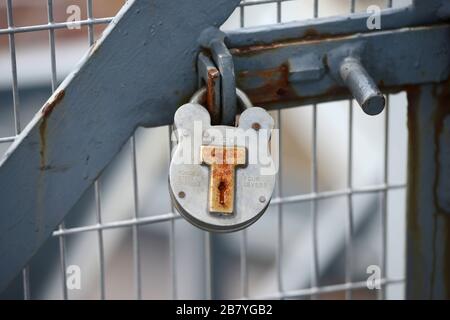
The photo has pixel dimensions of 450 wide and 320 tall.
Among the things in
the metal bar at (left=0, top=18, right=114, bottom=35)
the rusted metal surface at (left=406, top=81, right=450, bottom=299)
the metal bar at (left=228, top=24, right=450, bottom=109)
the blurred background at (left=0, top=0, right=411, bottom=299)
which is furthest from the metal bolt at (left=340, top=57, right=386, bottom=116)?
the blurred background at (left=0, top=0, right=411, bottom=299)

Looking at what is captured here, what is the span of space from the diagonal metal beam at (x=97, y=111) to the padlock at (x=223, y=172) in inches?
4.6

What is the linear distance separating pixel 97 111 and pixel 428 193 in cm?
48

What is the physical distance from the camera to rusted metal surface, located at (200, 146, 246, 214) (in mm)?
973

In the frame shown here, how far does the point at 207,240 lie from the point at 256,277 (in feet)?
5.53

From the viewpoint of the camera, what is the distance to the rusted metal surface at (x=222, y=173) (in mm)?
973

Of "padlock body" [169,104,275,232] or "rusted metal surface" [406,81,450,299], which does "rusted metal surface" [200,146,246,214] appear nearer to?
"padlock body" [169,104,275,232]

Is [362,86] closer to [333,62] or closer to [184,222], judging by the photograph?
[333,62]

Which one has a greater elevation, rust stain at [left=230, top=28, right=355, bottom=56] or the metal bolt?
rust stain at [left=230, top=28, right=355, bottom=56]

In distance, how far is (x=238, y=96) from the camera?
3.57 feet

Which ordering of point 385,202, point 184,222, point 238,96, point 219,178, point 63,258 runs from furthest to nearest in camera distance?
1. point 184,222
2. point 385,202
3. point 63,258
4. point 238,96
5. point 219,178

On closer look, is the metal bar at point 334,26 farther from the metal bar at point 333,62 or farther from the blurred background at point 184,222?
the blurred background at point 184,222

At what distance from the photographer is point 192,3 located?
110 centimetres

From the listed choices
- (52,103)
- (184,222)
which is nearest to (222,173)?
(52,103)
